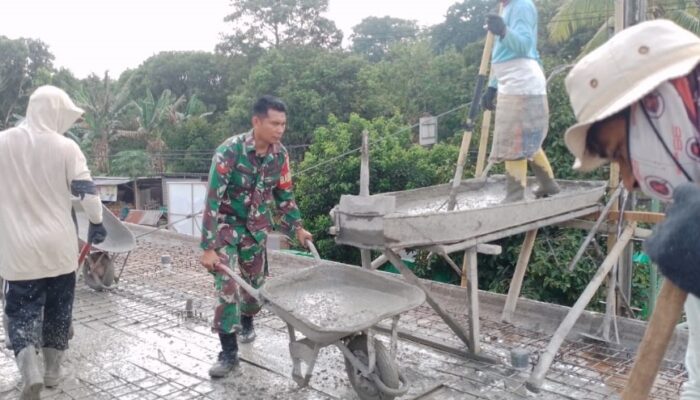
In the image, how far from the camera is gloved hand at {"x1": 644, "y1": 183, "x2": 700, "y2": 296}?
123cm

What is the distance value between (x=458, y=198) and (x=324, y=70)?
546 inches

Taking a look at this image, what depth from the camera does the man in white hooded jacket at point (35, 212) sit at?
358cm

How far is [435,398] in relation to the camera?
12.0ft

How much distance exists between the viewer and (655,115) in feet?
4.60

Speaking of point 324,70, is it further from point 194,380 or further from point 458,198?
point 194,380

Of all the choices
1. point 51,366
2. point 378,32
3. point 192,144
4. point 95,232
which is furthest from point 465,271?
point 378,32

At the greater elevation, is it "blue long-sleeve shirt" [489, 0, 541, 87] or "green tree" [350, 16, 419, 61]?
"green tree" [350, 16, 419, 61]

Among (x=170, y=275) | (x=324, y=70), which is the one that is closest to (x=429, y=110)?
(x=324, y=70)

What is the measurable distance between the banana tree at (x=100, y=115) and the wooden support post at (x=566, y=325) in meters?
20.2

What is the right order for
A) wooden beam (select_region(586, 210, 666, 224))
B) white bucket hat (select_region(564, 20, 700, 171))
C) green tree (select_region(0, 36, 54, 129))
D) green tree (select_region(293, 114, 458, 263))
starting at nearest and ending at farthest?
white bucket hat (select_region(564, 20, 700, 171)), wooden beam (select_region(586, 210, 666, 224)), green tree (select_region(293, 114, 458, 263)), green tree (select_region(0, 36, 54, 129))

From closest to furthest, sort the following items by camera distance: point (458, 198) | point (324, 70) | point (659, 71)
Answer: point (659, 71) → point (458, 198) → point (324, 70)

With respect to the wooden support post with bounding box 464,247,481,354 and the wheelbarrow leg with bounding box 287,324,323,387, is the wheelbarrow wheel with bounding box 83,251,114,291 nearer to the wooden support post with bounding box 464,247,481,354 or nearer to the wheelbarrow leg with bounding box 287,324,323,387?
the wheelbarrow leg with bounding box 287,324,323,387

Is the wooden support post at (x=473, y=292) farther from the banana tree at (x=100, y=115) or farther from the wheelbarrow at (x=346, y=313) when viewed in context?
the banana tree at (x=100, y=115)

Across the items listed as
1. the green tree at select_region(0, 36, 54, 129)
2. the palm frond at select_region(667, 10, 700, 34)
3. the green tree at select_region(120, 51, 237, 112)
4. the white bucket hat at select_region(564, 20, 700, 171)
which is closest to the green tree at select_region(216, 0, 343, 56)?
the green tree at select_region(120, 51, 237, 112)
